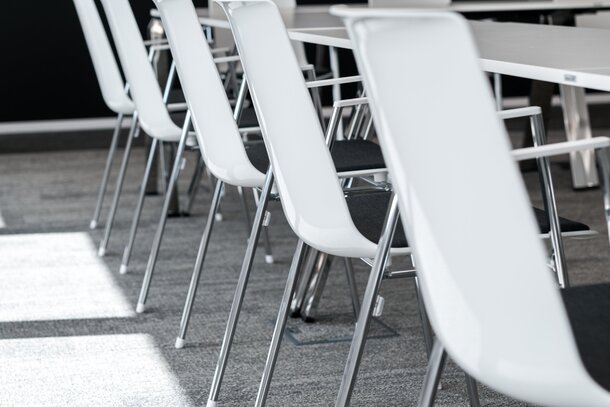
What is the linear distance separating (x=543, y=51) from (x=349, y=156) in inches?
28.1

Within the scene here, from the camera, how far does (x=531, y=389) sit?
113cm

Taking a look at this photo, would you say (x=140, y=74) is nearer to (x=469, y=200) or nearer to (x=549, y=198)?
(x=549, y=198)

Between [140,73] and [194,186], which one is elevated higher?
[140,73]

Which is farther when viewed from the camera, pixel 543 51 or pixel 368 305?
pixel 543 51

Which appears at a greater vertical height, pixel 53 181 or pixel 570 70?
pixel 570 70

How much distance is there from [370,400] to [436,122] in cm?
137

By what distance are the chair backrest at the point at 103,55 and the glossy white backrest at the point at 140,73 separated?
1.38ft

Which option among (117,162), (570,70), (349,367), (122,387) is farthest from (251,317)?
(117,162)

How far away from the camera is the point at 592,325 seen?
132cm

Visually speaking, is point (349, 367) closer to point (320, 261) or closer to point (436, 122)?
point (436, 122)

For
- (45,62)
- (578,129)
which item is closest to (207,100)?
(578,129)

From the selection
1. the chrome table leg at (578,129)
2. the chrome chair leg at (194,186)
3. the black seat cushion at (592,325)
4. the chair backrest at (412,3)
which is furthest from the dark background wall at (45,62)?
the black seat cushion at (592,325)

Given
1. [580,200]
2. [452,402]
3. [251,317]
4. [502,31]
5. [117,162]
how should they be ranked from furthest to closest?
[117,162]
[580,200]
[251,317]
[502,31]
[452,402]

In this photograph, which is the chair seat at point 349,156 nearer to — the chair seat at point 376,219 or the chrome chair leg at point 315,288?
the chair seat at point 376,219
